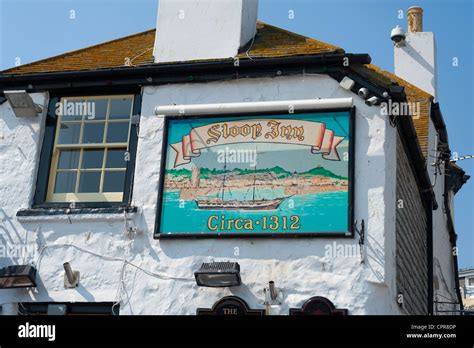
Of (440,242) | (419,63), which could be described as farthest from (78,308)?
(419,63)

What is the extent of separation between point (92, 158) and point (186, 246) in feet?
7.67

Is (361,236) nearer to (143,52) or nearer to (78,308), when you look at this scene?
(78,308)

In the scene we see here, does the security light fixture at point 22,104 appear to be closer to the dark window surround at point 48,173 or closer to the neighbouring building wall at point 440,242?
the dark window surround at point 48,173

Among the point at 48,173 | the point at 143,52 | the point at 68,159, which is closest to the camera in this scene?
the point at 48,173

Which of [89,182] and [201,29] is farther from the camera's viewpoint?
[201,29]

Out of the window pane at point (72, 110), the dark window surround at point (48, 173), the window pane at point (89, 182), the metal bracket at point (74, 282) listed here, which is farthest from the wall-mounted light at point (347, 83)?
the metal bracket at point (74, 282)

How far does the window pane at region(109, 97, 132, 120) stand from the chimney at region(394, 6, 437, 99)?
9.10 metres

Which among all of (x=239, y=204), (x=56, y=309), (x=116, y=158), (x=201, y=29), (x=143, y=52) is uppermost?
(x=201, y=29)

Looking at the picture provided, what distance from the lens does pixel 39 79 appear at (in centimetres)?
1413

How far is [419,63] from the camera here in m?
20.8

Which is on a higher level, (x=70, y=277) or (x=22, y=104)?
(x=22, y=104)

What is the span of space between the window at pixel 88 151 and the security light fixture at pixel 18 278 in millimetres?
1171

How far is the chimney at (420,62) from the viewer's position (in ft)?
68.1

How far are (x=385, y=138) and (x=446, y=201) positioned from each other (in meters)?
10.2
